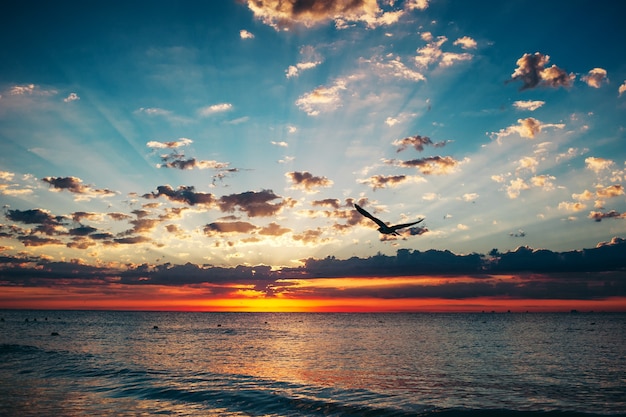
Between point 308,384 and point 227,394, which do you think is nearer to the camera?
point 227,394

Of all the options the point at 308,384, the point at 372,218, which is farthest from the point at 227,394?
the point at 372,218

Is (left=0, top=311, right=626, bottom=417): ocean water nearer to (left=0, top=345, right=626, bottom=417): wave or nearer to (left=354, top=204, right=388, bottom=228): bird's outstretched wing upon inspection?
(left=0, top=345, right=626, bottom=417): wave

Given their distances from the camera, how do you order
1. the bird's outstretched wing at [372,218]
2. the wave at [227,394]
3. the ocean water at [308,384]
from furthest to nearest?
the ocean water at [308,384], the wave at [227,394], the bird's outstretched wing at [372,218]

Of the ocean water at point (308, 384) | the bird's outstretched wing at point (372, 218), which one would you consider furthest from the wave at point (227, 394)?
the bird's outstretched wing at point (372, 218)

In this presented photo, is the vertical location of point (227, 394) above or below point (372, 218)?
below

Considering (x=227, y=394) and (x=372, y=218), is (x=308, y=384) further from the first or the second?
(x=372, y=218)

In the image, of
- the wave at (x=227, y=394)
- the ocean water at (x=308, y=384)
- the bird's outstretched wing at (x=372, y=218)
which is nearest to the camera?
the bird's outstretched wing at (x=372, y=218)

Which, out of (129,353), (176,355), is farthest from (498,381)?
(129,353)

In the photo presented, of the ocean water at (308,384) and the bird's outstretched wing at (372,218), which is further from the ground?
the bird's outstretched wing at (372,218)

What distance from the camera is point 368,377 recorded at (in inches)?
1501

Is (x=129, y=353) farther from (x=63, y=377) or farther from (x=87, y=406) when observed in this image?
(x=87, y=406)

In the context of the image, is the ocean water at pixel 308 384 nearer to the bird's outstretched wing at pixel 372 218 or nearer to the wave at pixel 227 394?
the wave at pixel 227 394

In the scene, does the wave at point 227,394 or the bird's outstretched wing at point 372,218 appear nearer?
the bird's outstretched wing at point 372,218

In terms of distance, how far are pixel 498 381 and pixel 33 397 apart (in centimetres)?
3593
